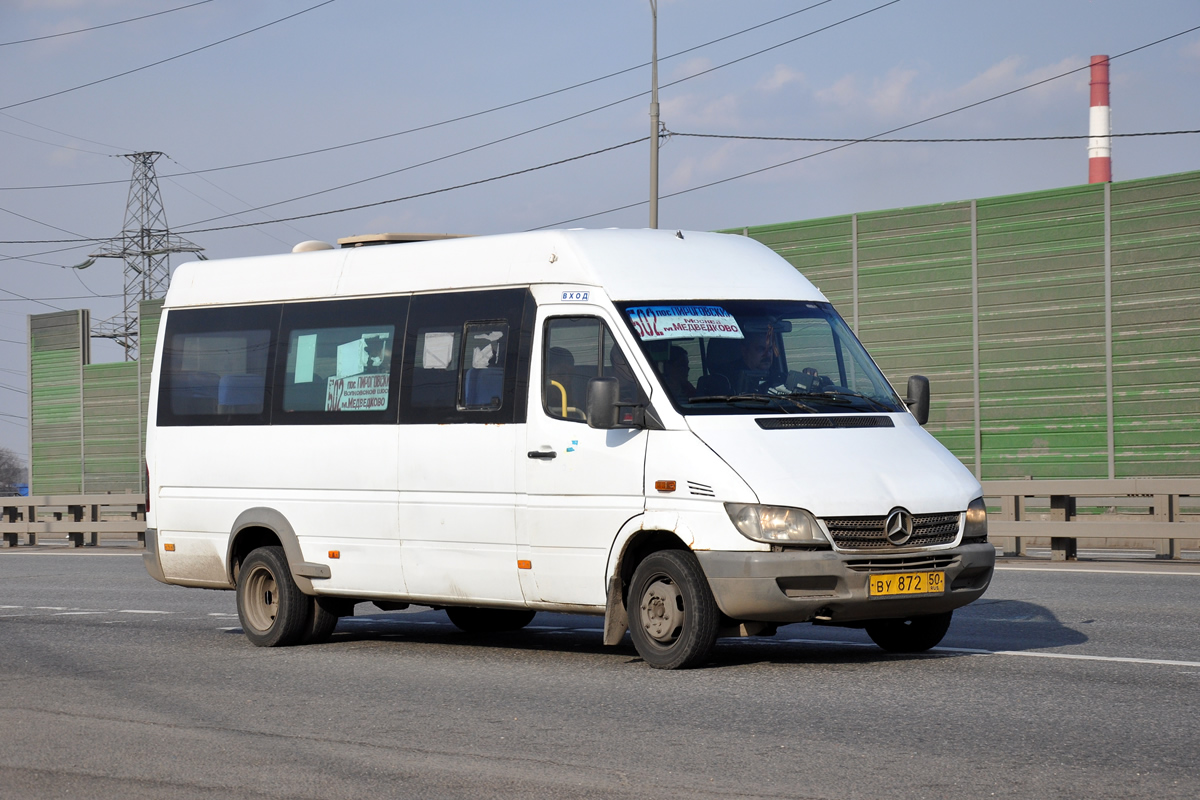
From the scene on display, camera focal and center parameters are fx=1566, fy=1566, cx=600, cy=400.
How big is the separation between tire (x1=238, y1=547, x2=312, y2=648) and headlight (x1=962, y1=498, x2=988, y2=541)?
510cm

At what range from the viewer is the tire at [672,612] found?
9016 millimetres

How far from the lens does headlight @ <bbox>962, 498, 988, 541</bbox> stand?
30.3 feet

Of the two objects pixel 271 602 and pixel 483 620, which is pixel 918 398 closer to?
pixel 483 620

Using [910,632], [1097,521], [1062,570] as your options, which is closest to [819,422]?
[910,632]

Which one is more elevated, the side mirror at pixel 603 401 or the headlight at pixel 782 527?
the side mirror at pixel 603 401

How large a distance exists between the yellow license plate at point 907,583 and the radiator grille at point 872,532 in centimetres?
17

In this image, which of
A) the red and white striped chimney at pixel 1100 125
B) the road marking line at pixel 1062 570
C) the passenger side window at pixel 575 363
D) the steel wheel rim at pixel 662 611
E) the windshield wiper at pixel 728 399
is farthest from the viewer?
the red and white striped chimney at pixel 1100 125

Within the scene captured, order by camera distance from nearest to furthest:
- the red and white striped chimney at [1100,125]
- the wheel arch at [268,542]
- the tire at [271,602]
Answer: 1. the wheel arch at [268,542]
2. the tire at [271,602]
3. the red and white striped chimney at [1100,125]

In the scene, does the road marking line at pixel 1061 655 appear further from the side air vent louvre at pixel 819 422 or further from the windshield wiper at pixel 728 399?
the windshield wiper at pixel 728 399

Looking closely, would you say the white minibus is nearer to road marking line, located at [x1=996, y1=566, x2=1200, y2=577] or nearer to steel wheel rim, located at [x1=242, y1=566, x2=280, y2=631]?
steel wheel rim, located at [x1=242, y1=566, x2=280, y2=631]

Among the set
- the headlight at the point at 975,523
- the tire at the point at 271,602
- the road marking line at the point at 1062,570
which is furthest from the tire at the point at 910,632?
the road marking line at the point at 1062,570

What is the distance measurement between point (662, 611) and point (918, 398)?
249 cm

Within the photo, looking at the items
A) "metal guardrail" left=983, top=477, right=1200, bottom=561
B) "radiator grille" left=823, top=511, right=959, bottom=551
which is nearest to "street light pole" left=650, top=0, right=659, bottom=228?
"metal guardrail" left=983, top=477, right=1200, bottom=561

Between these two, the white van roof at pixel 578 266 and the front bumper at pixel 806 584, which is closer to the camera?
the front bumper at pixel 806 584
